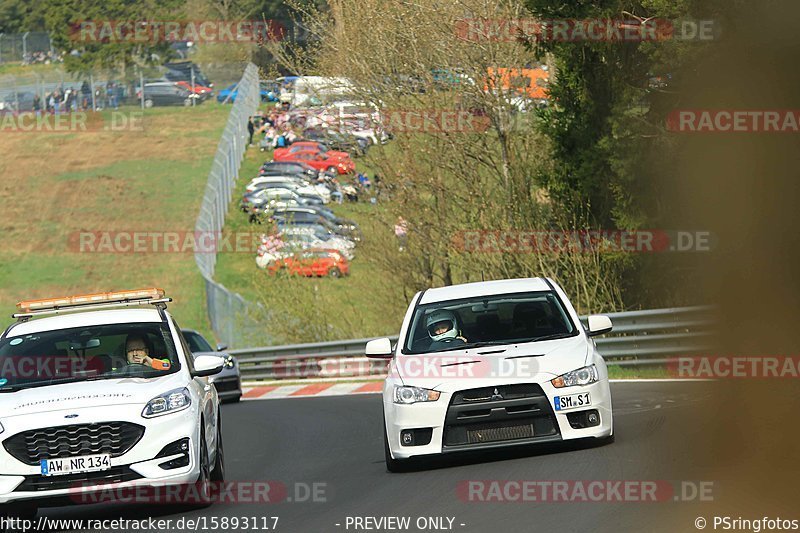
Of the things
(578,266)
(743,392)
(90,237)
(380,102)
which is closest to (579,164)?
(578,266)

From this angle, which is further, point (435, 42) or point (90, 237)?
point (90, 237)

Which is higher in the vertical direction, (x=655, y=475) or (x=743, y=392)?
(x=655, y=475)

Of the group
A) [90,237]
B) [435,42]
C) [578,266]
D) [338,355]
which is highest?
[435,42]

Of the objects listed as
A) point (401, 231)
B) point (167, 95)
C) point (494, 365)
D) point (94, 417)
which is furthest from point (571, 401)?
point (167, 95)

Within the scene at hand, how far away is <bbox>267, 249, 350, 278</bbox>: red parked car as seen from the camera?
33062mm

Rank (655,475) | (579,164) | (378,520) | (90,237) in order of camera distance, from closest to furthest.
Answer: (378,520)
(655,475)
(579,164)
(90,237)

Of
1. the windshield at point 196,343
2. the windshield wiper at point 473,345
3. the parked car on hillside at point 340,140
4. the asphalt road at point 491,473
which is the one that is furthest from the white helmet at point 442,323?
the parked car on hillside at point 340,140

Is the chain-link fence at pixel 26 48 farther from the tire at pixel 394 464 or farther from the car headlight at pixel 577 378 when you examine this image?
the car headlight at pixel 577 378

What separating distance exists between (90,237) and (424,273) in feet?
126

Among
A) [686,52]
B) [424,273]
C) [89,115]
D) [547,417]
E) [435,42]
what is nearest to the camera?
[547,417]

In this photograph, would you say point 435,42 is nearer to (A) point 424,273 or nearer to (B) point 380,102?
(B) point 380,102

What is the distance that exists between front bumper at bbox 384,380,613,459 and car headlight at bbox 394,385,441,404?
0.04 metres

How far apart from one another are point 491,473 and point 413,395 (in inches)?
37.0

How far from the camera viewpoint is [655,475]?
1038 cm
